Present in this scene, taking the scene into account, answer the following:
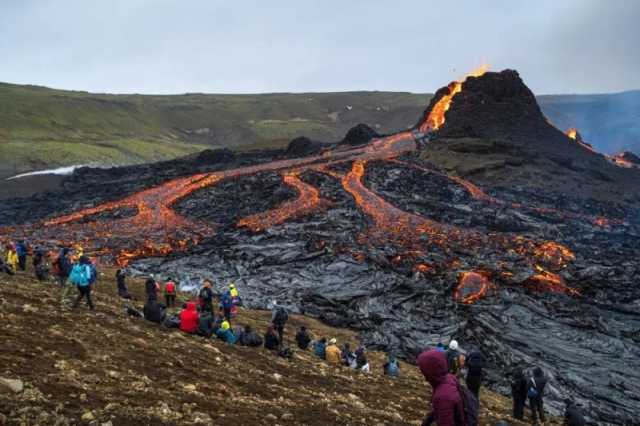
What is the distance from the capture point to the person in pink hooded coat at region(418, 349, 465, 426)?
782 cm

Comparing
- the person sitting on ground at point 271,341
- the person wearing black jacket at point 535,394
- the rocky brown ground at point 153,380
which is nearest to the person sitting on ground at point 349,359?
the rocky brown ground at point 153,380

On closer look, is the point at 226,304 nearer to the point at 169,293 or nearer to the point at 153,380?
the point at 169,293

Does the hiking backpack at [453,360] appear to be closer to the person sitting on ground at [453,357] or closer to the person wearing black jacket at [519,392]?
the person sitting on ground at [453,357]

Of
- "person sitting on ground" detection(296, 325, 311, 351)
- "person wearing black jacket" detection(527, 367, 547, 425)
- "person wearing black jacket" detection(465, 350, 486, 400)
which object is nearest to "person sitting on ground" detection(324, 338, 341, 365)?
"person sitting on ground" detection(296, 325, 311, 351)

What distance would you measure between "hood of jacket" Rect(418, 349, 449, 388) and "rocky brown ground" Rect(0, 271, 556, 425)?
18.8 ft

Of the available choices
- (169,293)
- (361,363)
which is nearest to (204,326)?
(361,363)

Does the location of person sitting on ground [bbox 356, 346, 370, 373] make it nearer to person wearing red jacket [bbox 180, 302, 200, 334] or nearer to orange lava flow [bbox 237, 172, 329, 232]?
person wearing red jacket [bbox 180, 302, 200, 334]

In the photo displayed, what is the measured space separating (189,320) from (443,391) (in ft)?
49.3

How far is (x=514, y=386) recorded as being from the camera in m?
19.8

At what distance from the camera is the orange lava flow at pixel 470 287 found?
3866 centimetres

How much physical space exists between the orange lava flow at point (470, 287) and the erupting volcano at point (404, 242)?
144 millimetres

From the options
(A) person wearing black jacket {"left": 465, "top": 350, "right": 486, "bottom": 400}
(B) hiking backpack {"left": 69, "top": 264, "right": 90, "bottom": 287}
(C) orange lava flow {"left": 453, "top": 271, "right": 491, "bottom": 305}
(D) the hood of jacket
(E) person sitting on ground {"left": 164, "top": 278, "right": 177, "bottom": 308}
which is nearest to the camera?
(D) the hood of jacket

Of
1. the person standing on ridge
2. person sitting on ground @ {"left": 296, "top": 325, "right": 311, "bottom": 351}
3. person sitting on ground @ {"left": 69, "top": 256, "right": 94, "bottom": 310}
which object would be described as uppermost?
person sitting on ground @ {"left": 69, "top": 256, "right": 94, "bottom": 310}

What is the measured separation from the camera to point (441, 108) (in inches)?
4811
